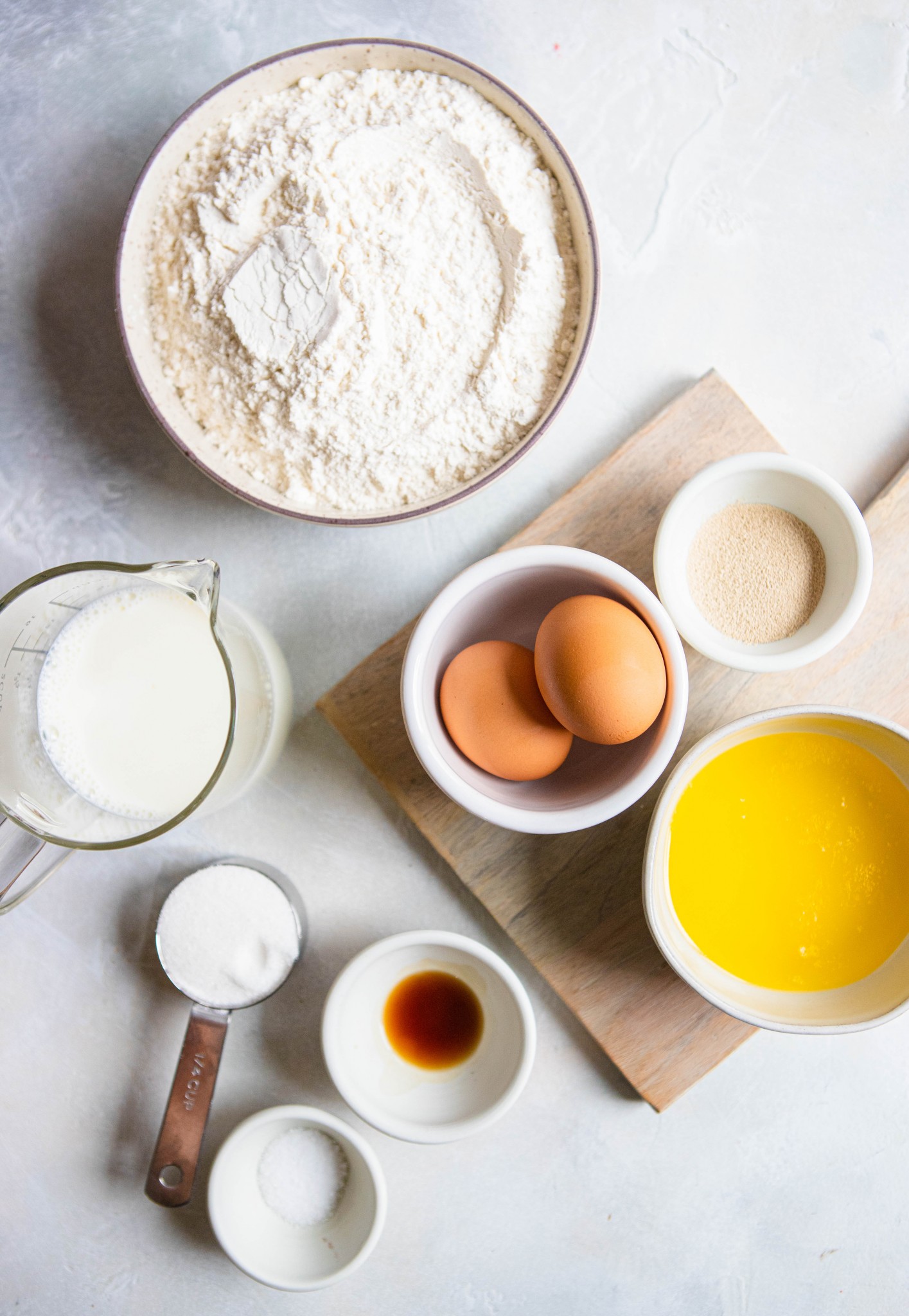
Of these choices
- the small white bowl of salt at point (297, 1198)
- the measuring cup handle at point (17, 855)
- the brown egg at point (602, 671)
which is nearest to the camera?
the brown egg at point (602, 671)

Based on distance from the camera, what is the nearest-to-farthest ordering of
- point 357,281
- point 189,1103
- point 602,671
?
point 602,671 → point 357,281 → point 189,1103

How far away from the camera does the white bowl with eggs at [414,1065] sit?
849mm

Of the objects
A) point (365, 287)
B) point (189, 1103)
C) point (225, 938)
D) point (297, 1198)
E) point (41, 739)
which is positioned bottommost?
point (297, 1198)

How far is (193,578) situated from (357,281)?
0.34 m

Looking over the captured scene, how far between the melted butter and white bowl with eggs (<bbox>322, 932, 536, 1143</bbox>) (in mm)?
231

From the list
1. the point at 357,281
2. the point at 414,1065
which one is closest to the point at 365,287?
the point at 357,281

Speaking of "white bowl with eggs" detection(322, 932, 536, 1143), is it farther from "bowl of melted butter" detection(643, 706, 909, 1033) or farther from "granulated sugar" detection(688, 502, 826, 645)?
"granulated sugar" detection(688, 502, 826, 645)

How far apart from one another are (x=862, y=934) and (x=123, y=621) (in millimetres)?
814

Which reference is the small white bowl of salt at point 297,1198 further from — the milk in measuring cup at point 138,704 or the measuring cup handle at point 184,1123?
the milk in measuring cup at point 138,704

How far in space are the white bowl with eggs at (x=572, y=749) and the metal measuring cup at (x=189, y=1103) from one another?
0.37m

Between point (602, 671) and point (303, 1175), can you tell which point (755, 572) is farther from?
point (303, 1175)

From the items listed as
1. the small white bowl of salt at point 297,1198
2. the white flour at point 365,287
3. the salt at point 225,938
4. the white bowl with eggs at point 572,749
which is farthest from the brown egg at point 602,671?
the small white bowl of salt at point 297,1198

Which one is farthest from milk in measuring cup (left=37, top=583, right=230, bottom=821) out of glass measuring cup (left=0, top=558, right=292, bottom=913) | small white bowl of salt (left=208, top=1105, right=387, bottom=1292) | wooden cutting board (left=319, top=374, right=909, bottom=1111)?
small white bowl of salt (left=208, top=1105, right=387, bottom=1292)

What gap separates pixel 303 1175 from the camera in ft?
3.09
